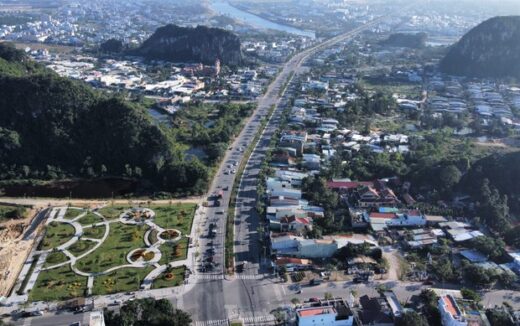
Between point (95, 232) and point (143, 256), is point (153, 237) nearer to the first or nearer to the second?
point (143, 256)

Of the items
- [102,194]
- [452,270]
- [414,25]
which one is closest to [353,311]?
[452,270]

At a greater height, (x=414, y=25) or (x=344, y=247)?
(x=414, y=25)

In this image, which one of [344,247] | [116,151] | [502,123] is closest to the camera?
[344,247]

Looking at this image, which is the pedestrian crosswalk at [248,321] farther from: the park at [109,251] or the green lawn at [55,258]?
the green lawn at [55,258]

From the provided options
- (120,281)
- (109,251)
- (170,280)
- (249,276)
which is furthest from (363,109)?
(120,281)

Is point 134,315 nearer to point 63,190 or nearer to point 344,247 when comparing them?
point 344,247

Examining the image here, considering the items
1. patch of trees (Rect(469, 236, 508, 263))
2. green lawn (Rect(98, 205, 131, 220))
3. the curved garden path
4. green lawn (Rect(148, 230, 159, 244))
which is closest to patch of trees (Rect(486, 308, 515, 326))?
patch of trees (Rect(469, 236, 508, 263))
